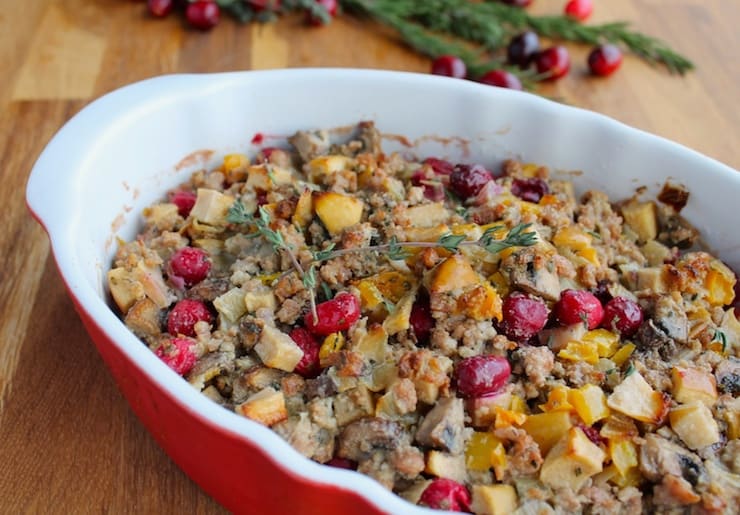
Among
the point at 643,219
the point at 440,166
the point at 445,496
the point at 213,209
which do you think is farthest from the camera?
the point at 440,166

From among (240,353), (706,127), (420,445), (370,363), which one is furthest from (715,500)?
(706,127)

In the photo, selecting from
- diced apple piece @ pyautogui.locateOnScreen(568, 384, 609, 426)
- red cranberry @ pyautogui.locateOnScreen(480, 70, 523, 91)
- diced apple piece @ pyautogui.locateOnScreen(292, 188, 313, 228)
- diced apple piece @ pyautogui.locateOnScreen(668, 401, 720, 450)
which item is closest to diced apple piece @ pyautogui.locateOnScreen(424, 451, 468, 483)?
diced apple piece @ pyautogui.locateOnScreen(568, 384, 609, 426)

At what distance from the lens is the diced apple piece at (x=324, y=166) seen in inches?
93.6

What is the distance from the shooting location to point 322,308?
6.38ft

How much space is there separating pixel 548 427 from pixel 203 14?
245 cm

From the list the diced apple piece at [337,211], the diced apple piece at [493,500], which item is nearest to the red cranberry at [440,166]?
the diced apple piece at [337,211]

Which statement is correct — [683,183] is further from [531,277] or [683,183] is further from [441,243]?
[441,243]

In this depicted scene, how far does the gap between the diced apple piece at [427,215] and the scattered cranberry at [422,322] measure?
11.9 inches

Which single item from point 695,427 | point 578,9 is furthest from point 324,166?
point 578,9

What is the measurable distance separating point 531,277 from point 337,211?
55 centimetres

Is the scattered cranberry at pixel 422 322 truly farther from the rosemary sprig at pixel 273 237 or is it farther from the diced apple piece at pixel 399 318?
the rosemary sprig at pixel 273 237

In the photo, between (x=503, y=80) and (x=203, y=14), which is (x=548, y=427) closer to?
(x=503, y=80)

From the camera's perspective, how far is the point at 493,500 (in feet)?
5.39

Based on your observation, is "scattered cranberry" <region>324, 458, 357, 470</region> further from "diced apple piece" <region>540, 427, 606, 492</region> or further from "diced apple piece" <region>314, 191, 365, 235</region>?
"diced apple piece" <region>314, 191, 365, 235</region>
